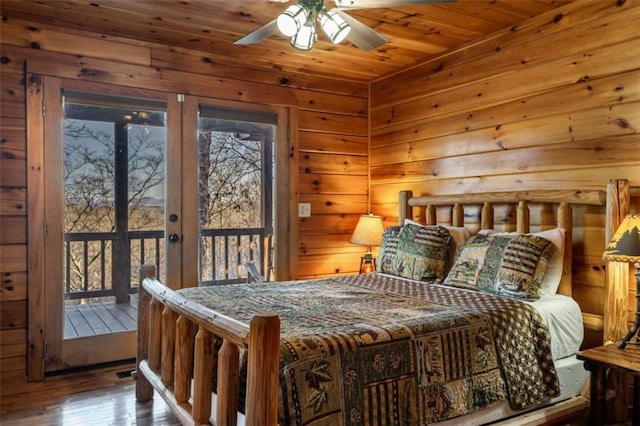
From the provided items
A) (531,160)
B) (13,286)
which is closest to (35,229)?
(13,286)

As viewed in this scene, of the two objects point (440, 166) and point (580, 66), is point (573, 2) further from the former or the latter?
point (440, 166)

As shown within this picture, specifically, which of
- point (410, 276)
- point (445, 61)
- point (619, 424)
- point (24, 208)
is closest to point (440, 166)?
point (445, 61)

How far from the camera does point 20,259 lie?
3070 millimetres

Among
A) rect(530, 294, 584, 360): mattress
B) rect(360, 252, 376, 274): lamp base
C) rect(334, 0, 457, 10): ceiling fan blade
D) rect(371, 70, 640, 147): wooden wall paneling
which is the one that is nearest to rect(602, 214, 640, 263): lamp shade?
rect(530, 294, 584, 360): mattress

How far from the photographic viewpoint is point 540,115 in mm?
2963

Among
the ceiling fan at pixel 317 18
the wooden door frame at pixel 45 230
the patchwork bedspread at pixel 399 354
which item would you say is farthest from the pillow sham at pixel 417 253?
the wooden door frame at pixel 45 230

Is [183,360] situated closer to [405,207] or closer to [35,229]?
[35,229]

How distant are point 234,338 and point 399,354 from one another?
2.11ft

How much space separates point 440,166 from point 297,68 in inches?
57.3

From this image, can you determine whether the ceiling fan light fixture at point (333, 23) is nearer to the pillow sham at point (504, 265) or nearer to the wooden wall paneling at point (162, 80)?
the pillow sham at point (504, 265)

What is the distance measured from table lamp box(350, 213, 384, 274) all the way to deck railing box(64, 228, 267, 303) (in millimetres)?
865

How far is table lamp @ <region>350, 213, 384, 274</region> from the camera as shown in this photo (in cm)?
394

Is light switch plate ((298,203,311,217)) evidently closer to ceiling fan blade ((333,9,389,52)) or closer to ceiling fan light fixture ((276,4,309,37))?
ceiling fan blade ((333,9,389,52))

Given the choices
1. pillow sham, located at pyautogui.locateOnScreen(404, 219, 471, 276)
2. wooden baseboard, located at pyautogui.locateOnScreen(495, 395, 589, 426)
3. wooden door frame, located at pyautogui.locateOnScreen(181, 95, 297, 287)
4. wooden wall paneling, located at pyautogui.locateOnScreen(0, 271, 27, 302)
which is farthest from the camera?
wooden door frame, located at pyautogui.locateOnScreen(181, 95, 297, 287)
